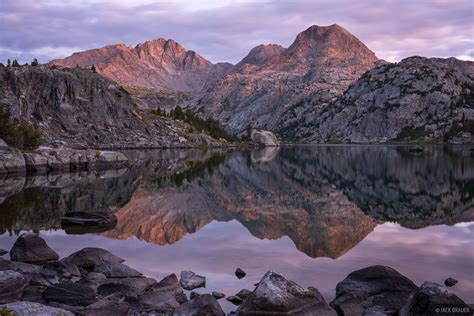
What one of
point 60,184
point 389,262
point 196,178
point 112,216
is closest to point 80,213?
point 112,216

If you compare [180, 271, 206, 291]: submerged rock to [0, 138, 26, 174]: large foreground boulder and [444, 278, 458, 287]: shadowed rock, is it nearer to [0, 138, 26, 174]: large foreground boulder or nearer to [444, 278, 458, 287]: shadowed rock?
[444, 278, 458, 287]: shadowed rock

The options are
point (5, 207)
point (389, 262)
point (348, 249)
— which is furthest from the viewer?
point (5, 207)

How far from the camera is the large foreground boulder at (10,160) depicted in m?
91.1

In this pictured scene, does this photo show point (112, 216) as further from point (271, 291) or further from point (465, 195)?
point (465, 195)

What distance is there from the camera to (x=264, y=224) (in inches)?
1847

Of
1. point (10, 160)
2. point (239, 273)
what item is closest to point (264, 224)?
point (239, 273)

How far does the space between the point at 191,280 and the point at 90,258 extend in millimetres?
7755

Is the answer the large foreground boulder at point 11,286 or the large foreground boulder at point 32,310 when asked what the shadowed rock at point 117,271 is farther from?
the large foreground boulder at point 32,310

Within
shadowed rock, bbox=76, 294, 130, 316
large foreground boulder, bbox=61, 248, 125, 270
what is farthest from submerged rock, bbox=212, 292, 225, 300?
large foreground boulder, bbox=61, 248, 125, 270

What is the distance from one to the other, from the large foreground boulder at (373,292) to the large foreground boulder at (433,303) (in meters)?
1.86

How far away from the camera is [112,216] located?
4669cm

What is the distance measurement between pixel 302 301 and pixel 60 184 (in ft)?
214

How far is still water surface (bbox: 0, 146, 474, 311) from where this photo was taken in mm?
30344

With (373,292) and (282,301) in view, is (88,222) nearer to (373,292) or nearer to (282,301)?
(373,292)
